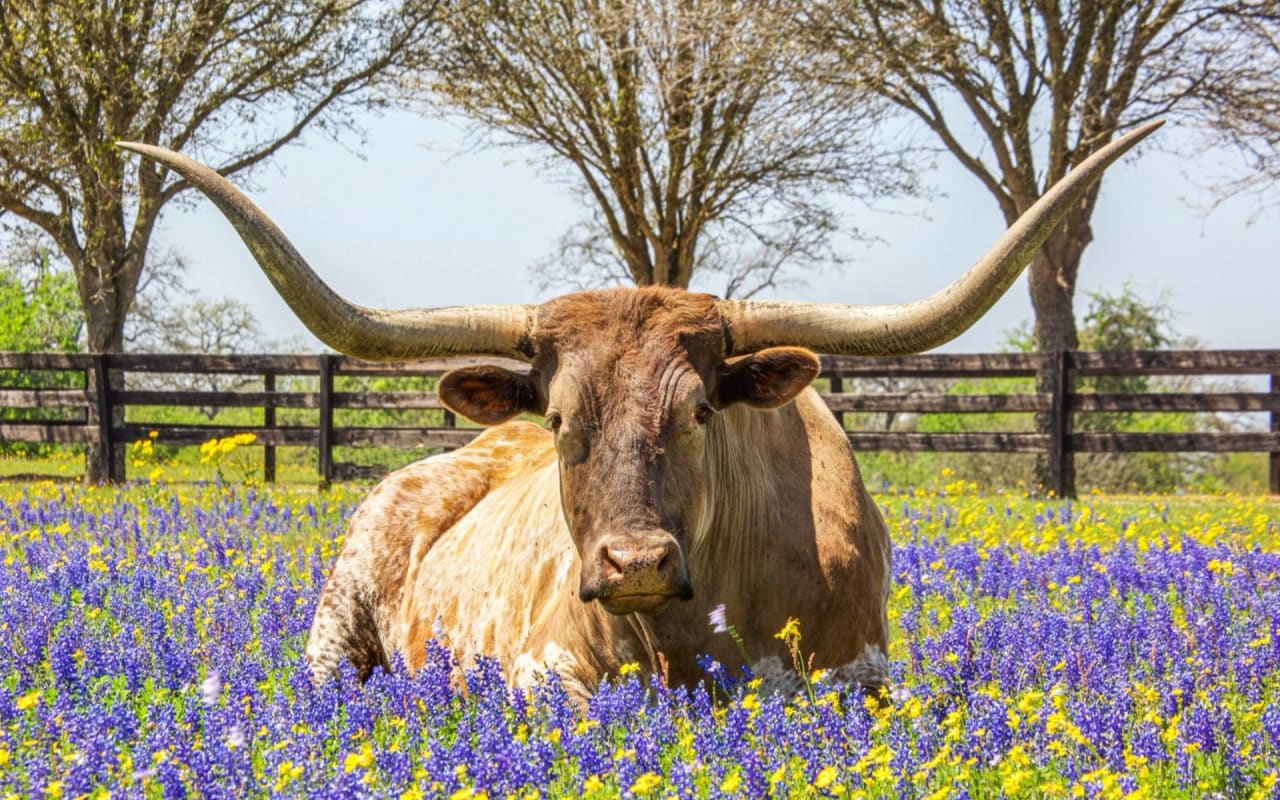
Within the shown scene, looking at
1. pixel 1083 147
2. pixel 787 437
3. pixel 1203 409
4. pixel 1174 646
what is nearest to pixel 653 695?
pixel 787 437

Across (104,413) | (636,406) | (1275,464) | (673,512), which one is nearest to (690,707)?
(673,512)

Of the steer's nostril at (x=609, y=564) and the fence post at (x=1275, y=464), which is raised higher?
the steer's nostril at (x=609, y=564)

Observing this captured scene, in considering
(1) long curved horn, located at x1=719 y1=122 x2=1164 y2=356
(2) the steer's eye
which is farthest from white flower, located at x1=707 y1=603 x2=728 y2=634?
(1) long curved horn, located at x1=719 y1=122 x2=1164 y2=356

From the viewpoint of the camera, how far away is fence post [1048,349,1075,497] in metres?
17.2

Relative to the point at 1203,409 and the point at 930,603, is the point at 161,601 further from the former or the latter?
the point at 1203,409

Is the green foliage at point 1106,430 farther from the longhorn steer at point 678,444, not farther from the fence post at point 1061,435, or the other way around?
the longhorn steer at point 678,444

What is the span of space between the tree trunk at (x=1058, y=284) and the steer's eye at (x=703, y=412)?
16.4 meters

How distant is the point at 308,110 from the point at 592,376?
19893 mm

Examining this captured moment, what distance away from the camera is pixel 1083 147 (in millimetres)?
19234

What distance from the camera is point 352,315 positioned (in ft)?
14.3

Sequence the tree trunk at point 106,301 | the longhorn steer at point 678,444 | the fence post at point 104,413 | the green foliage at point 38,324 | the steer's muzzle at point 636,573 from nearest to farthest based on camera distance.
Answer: the steer's muzzle at point 636,573, the longhorn steer at point 678,444, the fence post at point 104,413, the tree trunk at point 106,301, the green foliage at point 38,324

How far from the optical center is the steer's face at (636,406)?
12.4 ft

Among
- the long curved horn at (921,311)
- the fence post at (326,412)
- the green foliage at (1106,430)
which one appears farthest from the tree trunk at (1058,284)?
the long curved horn at (921,311)

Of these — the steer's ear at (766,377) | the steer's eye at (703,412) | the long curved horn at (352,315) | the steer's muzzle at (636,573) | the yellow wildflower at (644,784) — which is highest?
the long curved horn at (352,315)
